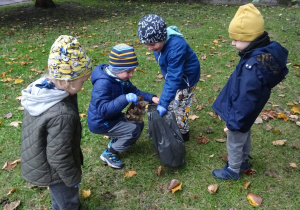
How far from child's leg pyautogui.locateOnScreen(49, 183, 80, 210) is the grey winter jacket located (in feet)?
0.37

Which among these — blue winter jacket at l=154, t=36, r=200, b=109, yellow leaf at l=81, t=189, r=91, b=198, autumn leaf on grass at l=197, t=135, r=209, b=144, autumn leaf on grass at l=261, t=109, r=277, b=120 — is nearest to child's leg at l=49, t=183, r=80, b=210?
yellow leaf at l=81, t=189, r=91, b=198

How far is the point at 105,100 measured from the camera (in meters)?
2.49

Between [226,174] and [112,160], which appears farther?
[112,160]

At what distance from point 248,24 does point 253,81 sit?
441 mm

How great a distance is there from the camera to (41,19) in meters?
9.81

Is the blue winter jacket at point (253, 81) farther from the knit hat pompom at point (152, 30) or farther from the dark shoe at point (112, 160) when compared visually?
the dark shoe at point (112, 160)

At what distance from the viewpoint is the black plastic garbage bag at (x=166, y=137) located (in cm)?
270

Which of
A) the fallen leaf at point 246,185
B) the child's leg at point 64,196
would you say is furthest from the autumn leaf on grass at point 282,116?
the child's leg at point 64,196

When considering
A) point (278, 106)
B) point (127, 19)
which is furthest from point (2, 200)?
point (127, 19)

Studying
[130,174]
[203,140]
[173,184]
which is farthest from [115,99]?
[203,140]

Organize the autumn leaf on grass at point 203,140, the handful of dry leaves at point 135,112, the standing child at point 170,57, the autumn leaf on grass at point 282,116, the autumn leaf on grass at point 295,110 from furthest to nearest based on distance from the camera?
the autumn leaf on grass at point 295,110 → the autumn leaf on grass at point 282,116 → the autumn leaf on grass at point 203,140 → the handful of dry leaves at point 135,112 → the standing child at point 170,57

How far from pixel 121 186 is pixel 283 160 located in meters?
1.85

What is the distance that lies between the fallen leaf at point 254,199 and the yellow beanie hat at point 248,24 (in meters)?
1.48

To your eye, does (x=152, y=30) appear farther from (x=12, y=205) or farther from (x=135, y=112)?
(x=12, y=205)
